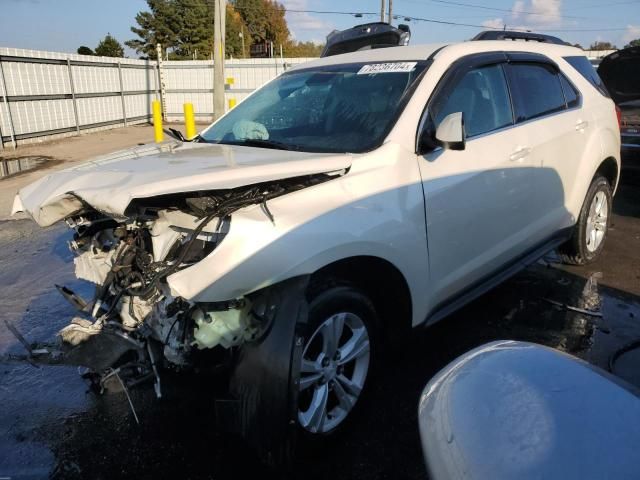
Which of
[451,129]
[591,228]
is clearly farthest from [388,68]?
[591,228]

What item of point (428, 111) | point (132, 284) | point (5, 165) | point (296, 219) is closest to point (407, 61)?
point (428, 111)

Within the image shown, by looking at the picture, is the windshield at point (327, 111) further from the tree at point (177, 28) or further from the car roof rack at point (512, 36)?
the tree at point (177, 28)

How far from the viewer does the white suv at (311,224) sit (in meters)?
2.20

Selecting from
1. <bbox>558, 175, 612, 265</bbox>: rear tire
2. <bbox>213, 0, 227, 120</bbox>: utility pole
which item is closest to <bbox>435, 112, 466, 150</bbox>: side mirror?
<bbox>558, 175, 612, 265</bbox>: rear tire

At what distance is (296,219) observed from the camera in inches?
90.1

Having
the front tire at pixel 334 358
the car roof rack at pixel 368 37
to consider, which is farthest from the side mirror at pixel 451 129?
the car roof rack at pixel 368 37

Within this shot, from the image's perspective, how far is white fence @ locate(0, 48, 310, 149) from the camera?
44.6ft

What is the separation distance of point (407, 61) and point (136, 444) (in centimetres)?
274

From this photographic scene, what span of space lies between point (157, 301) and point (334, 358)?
926mm

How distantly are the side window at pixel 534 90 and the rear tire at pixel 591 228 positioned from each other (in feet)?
3.21

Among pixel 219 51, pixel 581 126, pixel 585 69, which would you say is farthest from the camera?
pixel 219 51

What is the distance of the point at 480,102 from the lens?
3.39 m

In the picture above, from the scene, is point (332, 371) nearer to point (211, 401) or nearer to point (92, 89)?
point (211, 401)

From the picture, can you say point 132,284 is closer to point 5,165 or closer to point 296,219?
point 296,219
